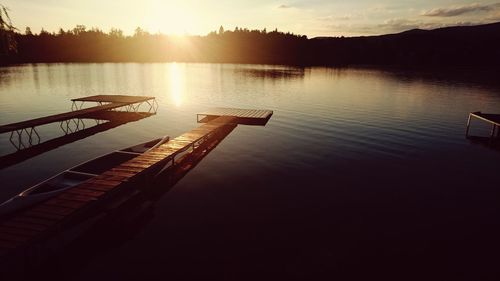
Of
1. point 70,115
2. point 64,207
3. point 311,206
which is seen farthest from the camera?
point 70,115

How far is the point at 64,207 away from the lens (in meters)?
12.1

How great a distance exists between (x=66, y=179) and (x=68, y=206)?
4.08 m

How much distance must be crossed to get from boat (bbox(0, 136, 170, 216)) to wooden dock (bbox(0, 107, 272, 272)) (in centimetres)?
38

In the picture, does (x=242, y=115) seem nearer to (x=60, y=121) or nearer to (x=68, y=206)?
(x=60, y=121)

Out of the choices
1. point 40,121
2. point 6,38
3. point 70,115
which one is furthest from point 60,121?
point 6,38

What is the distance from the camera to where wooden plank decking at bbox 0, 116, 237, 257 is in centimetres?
995

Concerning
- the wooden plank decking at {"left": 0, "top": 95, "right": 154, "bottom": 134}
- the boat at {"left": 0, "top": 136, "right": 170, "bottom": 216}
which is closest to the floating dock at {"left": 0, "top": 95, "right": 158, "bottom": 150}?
the wooden plank decking at {"left": 0, "top": 95, "right": 154, "bottom": 134}

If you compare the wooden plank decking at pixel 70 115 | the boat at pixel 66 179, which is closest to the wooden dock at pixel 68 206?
the boat at pixel 66 179

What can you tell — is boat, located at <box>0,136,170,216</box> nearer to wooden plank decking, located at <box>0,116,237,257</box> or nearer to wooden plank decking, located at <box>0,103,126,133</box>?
wooden plank decking, located at <box>0,116,237,257</box>

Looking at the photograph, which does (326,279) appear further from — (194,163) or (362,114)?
(362,114)

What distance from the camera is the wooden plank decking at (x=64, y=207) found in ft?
32.7

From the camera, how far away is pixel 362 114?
41781 mm

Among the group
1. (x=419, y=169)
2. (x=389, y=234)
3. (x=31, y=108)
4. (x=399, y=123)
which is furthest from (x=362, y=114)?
(x=31, y=108)

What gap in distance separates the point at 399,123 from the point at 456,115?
12650 mm
